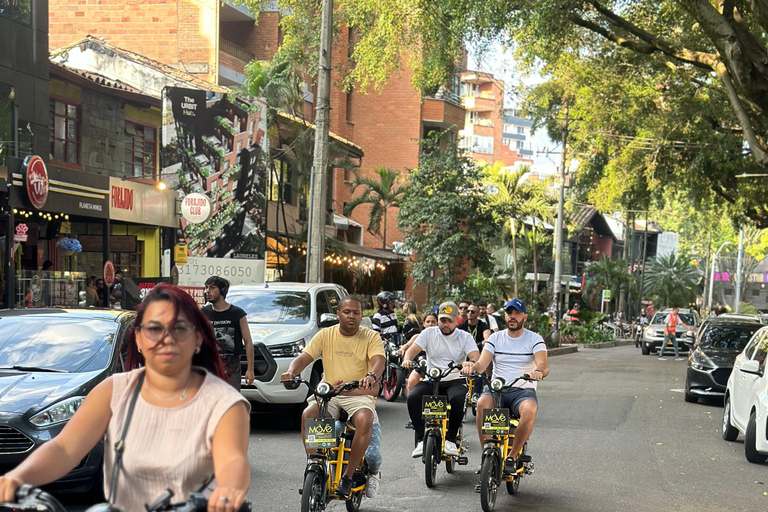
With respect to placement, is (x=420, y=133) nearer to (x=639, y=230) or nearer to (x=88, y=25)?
(x=88, y=25)

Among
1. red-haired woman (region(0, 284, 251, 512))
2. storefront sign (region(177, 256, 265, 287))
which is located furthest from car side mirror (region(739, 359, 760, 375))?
storefront sign (region(177, 256, 265, 287))

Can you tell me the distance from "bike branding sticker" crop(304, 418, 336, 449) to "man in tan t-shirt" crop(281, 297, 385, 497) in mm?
340

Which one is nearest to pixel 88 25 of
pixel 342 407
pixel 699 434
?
pixel 699 434

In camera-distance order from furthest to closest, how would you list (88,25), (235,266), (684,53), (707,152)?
(88,25)
(707,152)
(235,266)
(684,53)

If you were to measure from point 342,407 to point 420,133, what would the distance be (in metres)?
39.2

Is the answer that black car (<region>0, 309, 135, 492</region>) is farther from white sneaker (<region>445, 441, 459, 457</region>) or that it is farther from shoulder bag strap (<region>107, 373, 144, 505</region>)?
shoulder bag strap (<region>107, 373, 144, 505</region>)

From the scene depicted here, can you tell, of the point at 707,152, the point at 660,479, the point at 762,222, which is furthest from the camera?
the point at 762,222

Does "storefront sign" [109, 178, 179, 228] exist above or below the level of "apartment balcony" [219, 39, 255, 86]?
below

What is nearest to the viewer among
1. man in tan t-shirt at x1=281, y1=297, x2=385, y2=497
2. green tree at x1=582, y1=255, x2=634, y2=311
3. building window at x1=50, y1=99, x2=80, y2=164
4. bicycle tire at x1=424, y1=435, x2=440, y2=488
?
man in tan t-shirt at x1=281, y1=297, x2=385, y2=497

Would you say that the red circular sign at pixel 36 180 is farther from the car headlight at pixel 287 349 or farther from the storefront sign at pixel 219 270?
the car headlight at pixel 287 349

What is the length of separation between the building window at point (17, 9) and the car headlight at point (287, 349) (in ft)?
41.4

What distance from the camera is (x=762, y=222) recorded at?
30984mm

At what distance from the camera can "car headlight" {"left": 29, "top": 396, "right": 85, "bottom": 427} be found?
742 centimetres

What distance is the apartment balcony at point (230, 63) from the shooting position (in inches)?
1374
